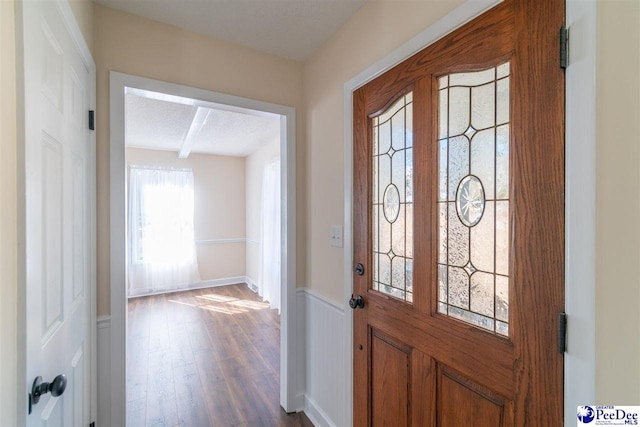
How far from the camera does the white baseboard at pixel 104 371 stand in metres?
1.46

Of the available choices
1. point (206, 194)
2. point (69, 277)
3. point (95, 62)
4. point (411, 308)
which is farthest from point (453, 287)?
point (206, 194)

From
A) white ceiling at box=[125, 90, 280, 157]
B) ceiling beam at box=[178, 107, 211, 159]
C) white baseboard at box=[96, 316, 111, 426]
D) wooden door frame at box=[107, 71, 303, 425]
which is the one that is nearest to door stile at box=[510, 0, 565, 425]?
wooden door frame at box=[107, 71, 303, 425]

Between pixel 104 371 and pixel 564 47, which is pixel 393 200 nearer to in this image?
pixel 564 47

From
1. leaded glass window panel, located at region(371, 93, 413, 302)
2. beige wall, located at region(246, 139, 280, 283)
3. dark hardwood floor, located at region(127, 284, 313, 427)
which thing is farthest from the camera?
beige wall, located at region(246, 139, 280, 283)

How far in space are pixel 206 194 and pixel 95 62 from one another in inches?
155

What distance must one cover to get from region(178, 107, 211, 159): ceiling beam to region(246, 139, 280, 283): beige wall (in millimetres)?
1109

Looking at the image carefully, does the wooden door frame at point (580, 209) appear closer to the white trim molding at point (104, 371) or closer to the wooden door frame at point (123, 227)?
the wooden door frame at point (123, 227)

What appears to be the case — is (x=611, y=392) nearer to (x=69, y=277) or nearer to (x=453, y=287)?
(x=453, y=287)

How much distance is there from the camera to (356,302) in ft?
4.93

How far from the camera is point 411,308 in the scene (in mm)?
1205

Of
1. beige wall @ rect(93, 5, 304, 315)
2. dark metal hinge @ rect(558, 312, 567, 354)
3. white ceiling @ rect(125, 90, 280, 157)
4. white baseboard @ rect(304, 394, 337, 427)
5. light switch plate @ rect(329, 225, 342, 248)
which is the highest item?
white ceiling @ rect(125, 90, 280, 157)

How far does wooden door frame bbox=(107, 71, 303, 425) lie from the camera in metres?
1.49

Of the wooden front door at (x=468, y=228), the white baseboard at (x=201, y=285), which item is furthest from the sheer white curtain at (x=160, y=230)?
the wooden front door at (x=468, y=228)

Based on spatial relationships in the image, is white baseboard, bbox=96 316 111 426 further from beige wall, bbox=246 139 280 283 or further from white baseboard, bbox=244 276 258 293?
white baseboard, bbox=244 276 258 293
